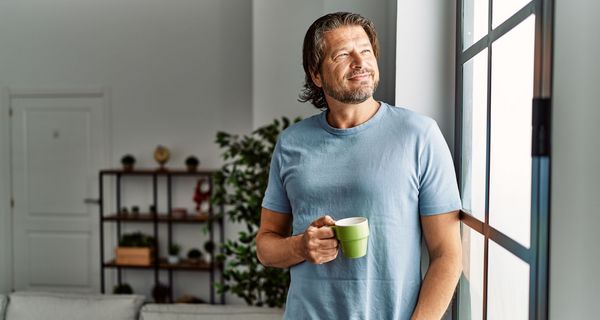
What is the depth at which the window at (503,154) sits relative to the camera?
30.6 inches

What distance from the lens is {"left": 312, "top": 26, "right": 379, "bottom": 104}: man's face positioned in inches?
48.5

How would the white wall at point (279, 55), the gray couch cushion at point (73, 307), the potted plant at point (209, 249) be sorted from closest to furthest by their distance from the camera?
the gray couch cushion at point (73, 307)
the white wall at point (279, 55)
the potted plant at point (209, 249)

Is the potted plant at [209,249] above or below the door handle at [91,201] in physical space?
below

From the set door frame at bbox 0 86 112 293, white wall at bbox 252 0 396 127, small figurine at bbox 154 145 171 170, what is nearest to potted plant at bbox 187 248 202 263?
small figurine at bbox 154 145 171 170

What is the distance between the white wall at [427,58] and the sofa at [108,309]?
4.37 feet

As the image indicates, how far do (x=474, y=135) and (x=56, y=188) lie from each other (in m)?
5.28

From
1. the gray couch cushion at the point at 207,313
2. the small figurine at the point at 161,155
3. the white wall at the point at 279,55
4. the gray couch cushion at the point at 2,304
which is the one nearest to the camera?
the gray couch cushion at the point at 207,313

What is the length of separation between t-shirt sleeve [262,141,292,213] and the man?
0.30ft

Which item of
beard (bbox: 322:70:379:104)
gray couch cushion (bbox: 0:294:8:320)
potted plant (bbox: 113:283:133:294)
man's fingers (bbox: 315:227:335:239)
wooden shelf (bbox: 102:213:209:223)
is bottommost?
potted plant (bbox: 113:283:133:294)

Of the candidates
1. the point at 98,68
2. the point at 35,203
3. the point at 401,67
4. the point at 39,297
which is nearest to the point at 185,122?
the point at 98,68

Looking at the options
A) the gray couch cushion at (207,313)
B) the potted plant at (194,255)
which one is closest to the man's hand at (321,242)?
the gray couch cushion at (207,313)

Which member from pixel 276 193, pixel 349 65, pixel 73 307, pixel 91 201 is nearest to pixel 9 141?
pixel 91 201

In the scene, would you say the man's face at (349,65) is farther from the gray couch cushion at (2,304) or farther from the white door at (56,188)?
the white door at (56,188)

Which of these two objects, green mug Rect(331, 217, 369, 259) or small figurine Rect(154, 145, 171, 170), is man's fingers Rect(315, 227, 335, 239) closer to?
green mug Rect(331, 217, 369, 259)
